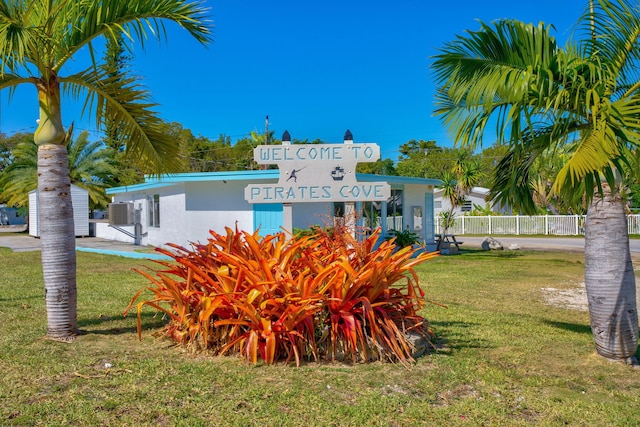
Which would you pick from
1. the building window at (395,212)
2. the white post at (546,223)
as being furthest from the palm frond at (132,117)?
the white post at (546,223)

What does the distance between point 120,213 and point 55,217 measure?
1637cm

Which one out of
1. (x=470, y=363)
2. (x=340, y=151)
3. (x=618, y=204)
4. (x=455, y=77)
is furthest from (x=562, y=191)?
(x=340, y=151)

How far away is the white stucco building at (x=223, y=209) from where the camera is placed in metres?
16.3

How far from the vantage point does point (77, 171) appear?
31.1m

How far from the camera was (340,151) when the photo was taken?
8.55 m

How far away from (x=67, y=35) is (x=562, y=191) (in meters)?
5.15

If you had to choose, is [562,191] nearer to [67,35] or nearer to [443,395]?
[443,395]

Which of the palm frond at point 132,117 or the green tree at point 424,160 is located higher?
the green tree at point 424,160

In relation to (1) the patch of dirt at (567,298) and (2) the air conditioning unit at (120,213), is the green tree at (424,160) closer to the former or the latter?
(2) the air conditioning unit at (120,213)

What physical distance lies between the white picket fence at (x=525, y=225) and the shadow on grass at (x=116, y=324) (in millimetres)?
24961

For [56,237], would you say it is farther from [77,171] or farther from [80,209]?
[77,171]

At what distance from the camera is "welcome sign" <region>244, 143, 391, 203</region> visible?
8.37 m

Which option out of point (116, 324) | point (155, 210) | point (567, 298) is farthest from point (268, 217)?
point (116, 324)

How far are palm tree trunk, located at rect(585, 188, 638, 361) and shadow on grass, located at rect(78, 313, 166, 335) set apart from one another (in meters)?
4.98
